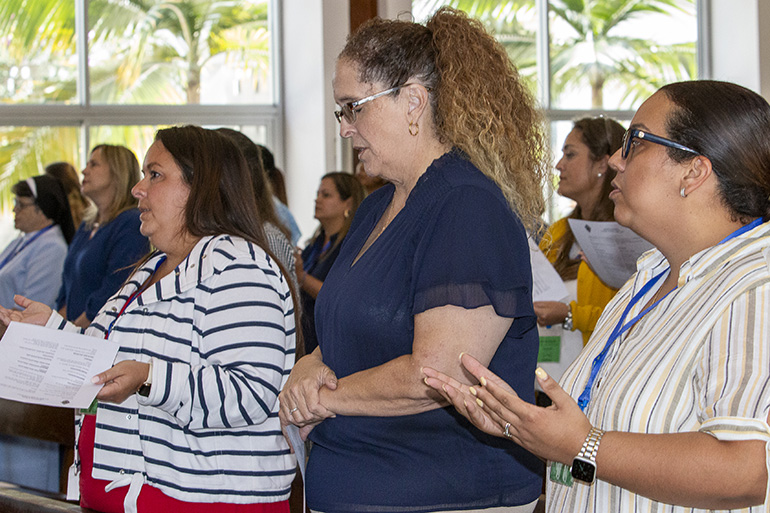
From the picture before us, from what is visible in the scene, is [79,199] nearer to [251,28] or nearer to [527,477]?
[251,28]

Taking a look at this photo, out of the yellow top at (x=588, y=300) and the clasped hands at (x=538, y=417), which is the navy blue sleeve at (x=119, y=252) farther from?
the clasped hands at (x=538, y=417)

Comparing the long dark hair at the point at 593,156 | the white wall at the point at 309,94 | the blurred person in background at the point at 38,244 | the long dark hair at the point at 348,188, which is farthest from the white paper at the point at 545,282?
the white wall at the point at 309,94

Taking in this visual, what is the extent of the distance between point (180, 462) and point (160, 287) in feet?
1.36

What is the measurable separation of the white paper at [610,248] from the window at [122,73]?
15.5 feet

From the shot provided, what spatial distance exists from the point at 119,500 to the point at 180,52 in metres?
5.48

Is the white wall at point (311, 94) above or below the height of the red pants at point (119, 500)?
Answer: above

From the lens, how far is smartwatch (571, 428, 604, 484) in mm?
1110

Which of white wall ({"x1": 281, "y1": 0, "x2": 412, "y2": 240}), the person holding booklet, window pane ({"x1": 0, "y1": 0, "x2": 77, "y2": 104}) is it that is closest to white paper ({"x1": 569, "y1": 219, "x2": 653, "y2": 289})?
the person holding booklet

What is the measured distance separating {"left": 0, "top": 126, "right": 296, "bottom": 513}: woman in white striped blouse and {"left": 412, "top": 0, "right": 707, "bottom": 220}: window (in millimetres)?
5664

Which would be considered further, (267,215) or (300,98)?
(300,98)

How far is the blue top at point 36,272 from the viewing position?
173 inches

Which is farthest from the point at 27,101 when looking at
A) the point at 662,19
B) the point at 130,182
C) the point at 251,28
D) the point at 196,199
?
the point at 662,19

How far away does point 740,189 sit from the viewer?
125cm

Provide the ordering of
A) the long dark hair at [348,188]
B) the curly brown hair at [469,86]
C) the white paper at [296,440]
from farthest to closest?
the long dark hair at [348,188] < the white paper at [296,440] < the curly brown hair at [469,86]
